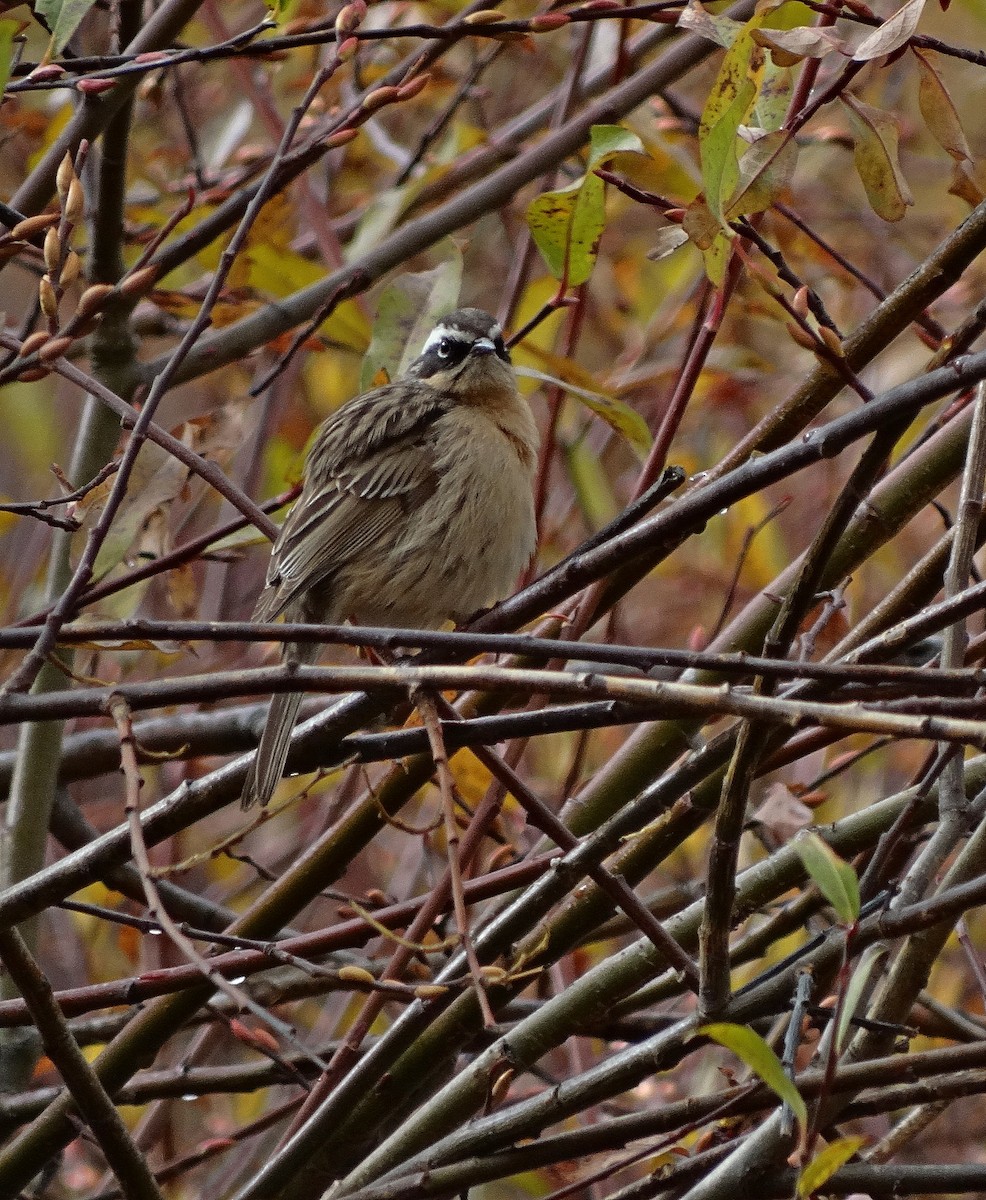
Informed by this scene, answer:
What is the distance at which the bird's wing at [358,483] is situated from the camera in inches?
186

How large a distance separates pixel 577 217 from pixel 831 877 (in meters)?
1.77

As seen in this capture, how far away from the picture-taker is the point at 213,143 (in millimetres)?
6746

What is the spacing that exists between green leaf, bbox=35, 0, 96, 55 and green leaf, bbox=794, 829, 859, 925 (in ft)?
6.52

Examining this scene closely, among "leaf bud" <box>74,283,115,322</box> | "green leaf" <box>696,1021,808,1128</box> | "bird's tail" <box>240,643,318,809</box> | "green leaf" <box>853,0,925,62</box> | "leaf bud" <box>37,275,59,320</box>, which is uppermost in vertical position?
"leaf bud" <box>37,275,59,320</box>

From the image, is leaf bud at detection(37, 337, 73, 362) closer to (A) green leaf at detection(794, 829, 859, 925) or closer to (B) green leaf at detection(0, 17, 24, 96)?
(B) green leaf at detection(0, 17, 24, 96)

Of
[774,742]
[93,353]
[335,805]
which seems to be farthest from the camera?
[335,805]

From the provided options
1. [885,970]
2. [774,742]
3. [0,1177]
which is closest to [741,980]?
[885,970]

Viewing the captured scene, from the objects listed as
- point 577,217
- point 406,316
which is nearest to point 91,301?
point 577,217

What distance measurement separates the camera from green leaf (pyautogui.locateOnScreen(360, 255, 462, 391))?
409 centimetres

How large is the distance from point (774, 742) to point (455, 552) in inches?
78.9

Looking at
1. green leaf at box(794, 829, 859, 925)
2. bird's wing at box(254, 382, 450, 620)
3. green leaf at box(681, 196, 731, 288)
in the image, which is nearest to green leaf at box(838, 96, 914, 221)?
green leaf at box(681, 196, 731, 288)

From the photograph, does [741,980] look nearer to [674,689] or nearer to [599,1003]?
[599,1003]

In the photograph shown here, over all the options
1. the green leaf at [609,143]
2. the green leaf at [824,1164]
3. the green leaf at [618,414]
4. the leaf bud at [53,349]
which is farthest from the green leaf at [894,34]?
the green leaf at [824,1164]

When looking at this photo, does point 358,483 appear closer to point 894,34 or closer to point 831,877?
point 894,34
